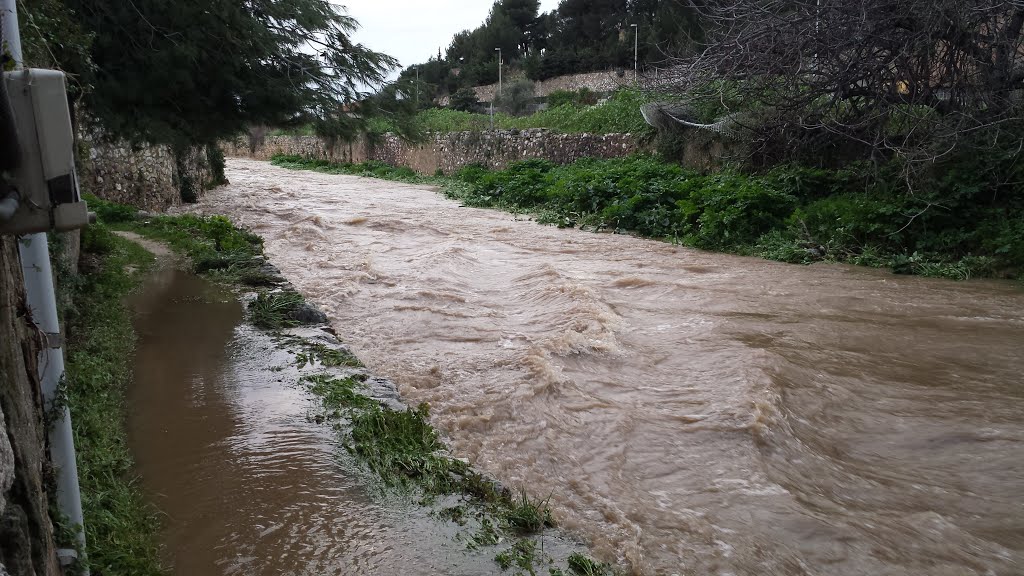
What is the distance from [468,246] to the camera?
513 inches

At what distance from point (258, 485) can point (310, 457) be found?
382mm

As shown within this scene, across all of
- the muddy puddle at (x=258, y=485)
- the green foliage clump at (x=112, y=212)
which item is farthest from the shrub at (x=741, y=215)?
the green foliage clump at (x=112, y=212)

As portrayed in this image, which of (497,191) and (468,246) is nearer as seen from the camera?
(468,246)

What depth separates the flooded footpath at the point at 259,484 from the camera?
3.31m

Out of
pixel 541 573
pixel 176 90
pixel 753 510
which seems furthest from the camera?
pixel 176 90

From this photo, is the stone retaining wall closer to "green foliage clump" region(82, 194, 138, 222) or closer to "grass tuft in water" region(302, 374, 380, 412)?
"green foliage clump" region(82, 194, 138, 222)

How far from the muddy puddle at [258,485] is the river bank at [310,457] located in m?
0.01

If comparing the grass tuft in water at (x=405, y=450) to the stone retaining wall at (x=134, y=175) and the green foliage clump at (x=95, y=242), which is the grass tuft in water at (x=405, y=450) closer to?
the green foliage clump at (x=95, y=242)

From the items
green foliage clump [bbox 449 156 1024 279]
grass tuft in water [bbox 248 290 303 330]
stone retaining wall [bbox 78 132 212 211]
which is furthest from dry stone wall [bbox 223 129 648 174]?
grass tuft in water [bbox 248 290 303 330]

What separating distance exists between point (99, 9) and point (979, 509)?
8264 mm

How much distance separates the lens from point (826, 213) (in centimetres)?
1159

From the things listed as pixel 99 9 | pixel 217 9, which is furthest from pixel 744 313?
pixel 99 9

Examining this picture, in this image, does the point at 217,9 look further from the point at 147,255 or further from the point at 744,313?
the point at 744,313

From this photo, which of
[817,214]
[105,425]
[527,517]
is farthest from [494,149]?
[527,517]
